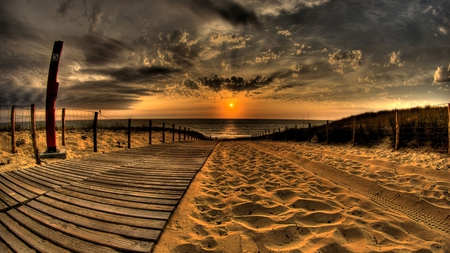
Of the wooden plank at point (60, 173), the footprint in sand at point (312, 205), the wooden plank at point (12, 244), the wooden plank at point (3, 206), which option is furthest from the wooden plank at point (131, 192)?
the footprint in sand at point (312, 205)

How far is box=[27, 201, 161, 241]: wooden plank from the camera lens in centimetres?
236

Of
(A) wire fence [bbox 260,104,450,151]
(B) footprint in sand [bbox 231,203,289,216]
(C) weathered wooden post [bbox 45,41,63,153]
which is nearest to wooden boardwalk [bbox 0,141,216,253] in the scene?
(B) footprint in sand [bbox 231,203,289,216]

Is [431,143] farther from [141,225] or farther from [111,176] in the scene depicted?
[111,176]

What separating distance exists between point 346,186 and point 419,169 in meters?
2.90

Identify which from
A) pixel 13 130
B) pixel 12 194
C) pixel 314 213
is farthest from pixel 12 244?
pixel 13 130

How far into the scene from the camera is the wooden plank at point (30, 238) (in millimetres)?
2100

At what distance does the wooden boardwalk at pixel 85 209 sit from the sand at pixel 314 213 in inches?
12.0

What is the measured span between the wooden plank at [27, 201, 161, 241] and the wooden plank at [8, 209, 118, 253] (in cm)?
23

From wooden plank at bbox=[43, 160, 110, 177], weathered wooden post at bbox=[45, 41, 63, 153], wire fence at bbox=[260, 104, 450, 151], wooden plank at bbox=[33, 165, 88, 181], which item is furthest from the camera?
wire fence at bbox=[260, 104, 450, 151]

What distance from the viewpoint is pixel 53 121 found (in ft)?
24.6

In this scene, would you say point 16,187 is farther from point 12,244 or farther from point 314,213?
point 314,213

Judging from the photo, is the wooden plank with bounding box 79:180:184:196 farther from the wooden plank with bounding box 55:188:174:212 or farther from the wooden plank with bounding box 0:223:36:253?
the wooden plank with bounding box 0:223:36:253

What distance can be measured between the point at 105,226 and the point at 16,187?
2.89 metres

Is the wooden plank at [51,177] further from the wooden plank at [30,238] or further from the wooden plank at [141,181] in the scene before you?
the wooden plank at [30,238]
